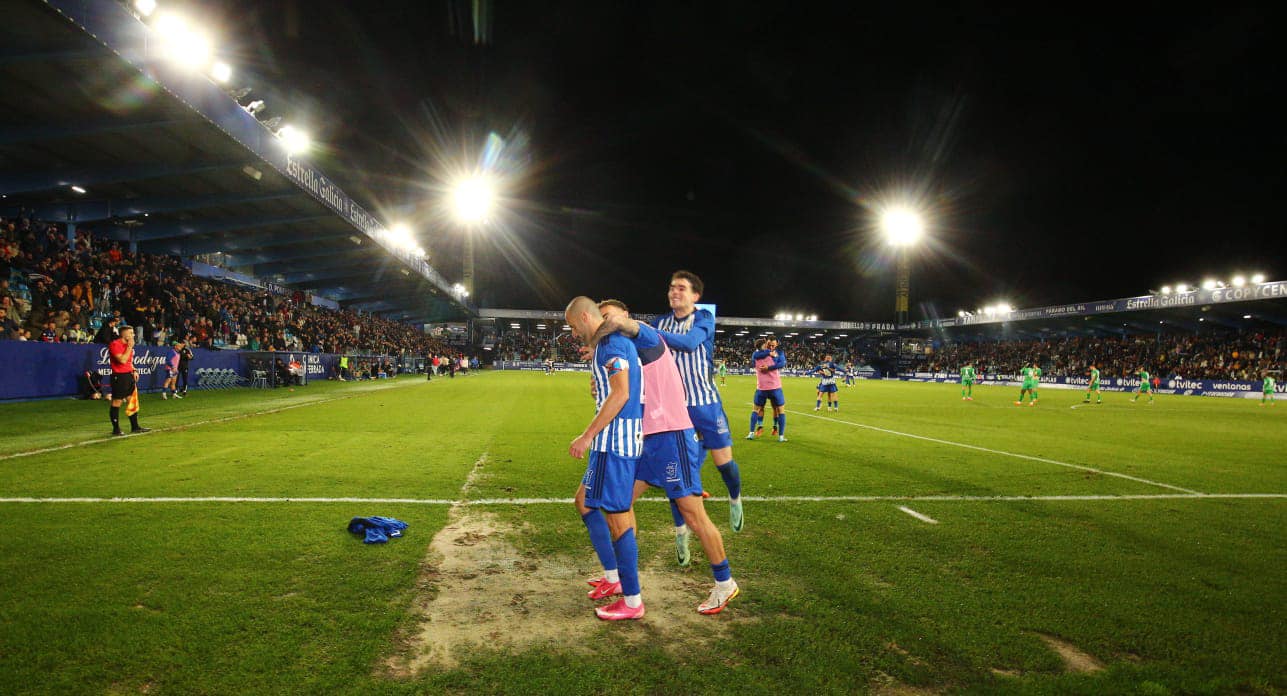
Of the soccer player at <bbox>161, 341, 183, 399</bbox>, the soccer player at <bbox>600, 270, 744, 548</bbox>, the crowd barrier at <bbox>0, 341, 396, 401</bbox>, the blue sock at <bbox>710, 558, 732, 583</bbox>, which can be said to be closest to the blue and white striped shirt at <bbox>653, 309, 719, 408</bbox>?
the soccer player at <bbox>600, 270, 744, 548</bbox>

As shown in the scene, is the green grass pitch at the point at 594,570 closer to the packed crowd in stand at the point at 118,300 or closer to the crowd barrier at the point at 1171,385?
the packed crowd in stand at the point at 118,300

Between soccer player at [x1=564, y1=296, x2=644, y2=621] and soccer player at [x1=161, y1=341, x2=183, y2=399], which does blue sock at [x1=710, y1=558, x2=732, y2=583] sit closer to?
soccer player at [x1=564, y1=296, x2=644, y2=621]

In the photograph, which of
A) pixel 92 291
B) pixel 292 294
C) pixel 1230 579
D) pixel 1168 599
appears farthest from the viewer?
pixel 292 294

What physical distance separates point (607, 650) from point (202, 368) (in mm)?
25533

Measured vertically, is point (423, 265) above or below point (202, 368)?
above

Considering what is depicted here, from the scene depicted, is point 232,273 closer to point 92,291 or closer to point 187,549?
point 92,291

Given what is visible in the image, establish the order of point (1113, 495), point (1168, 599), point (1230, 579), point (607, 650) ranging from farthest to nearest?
point (1113, 495)
point (1230, 579)
point (1168, 599)
point (607, 650)

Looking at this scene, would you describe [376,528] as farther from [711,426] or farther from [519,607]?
[711,426]

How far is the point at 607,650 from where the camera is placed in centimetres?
318

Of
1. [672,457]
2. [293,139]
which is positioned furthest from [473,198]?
[672,457]

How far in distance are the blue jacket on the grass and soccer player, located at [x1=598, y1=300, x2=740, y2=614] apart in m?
2.36

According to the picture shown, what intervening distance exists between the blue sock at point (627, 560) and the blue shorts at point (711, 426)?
2.19 meters

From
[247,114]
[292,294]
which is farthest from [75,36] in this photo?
[292,294]

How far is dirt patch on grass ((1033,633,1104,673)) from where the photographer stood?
3.08 m
